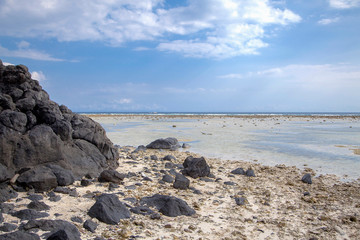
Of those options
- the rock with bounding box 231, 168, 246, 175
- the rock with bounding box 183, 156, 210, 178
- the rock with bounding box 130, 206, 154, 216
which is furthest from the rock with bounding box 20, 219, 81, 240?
the rock with bounding box 231, 168, 246, 175

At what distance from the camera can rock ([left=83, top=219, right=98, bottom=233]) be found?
18.7ft

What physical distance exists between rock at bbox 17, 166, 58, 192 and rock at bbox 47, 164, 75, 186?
21cm

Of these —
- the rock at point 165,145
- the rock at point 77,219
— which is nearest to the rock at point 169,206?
the rock at point 77,219

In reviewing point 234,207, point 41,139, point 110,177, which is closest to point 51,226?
point 110,177

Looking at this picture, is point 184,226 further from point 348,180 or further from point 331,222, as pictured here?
point 348,180

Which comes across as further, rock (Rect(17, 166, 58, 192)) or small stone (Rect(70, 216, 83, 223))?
rock (Rect(17, 166, 58, 192))

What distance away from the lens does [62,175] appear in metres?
8.05

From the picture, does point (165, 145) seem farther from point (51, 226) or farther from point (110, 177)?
point (51, 226)

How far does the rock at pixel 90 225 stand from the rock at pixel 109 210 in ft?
0.87

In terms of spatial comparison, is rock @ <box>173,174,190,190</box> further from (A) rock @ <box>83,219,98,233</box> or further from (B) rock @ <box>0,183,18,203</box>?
(B) rock @ <box>0,183,18,203</box>

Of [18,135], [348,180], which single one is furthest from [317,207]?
[18,135]

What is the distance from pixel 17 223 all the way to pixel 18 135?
10.9ft

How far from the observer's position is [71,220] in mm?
6070

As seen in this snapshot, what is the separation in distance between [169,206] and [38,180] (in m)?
3.56
